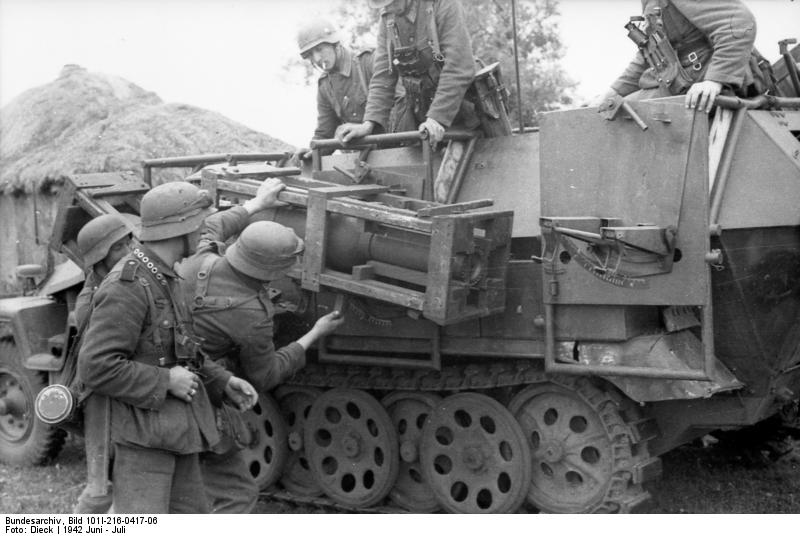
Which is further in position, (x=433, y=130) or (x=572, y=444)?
(x=433, y=130)

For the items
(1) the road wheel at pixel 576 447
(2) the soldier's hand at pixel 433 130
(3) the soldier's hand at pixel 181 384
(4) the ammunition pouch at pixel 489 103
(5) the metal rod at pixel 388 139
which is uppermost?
(4) the ammunition pouch at pixel 489 103

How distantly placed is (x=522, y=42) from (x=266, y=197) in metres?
11.9

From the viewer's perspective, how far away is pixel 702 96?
4.80 metres

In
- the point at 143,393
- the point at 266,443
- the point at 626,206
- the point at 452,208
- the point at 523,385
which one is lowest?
the point at 266,443

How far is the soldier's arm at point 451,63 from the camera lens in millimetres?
5996

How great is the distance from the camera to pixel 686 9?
5434 mm

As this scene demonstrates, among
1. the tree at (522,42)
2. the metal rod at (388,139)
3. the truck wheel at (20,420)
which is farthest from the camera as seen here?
the tree at (522,42)

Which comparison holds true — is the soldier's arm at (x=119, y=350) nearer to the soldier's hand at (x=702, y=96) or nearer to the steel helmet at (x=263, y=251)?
the steel helmet at (x=263, y=251)

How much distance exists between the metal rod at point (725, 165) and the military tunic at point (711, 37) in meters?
0.19

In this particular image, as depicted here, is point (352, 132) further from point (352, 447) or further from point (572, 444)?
point (572, 444)

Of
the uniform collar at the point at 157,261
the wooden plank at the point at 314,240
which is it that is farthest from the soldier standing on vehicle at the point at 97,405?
the wooden plank at the point at 314,240

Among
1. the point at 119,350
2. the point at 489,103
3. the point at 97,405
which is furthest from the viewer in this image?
the point at 489,103

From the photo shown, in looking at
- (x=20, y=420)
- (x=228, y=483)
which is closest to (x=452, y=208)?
(x=228, y=483)

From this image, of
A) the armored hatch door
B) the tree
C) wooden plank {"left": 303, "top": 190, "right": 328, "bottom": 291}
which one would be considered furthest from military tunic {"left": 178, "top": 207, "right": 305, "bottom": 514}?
the tree
